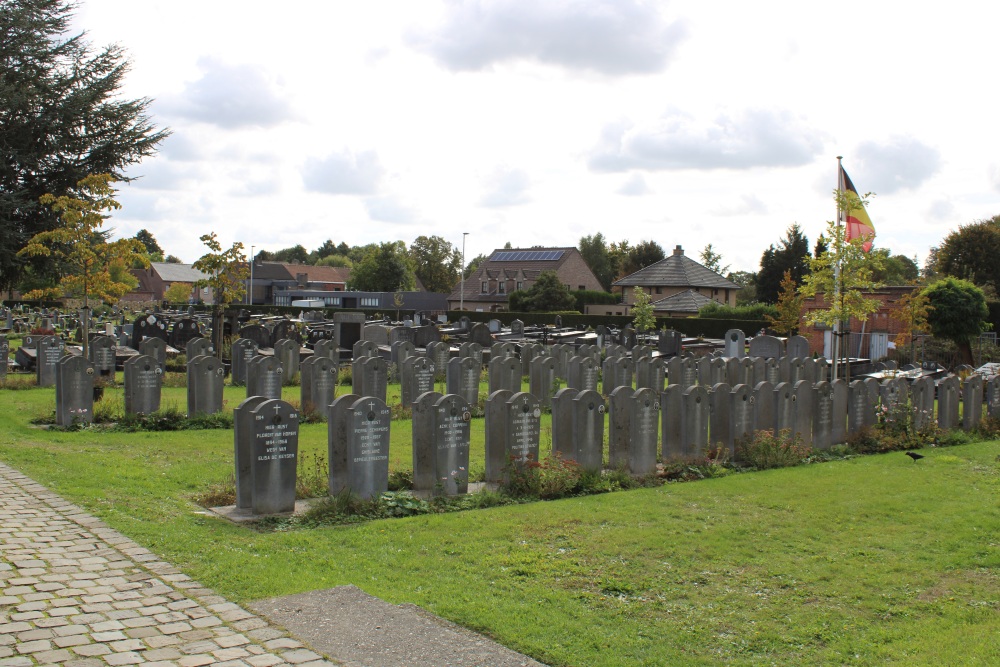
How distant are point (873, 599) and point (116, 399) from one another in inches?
550

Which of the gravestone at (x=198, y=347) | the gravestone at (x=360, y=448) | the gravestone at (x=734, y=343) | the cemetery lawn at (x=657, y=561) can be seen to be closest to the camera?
the cemetery lawn at (x=657, y=561)

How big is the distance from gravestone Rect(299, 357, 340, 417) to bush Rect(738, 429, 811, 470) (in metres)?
7.82

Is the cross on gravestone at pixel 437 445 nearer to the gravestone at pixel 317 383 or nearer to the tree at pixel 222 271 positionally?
the gravestone at pixel 317 383

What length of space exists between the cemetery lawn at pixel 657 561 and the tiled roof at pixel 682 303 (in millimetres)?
47611

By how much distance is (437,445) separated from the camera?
33.9 ft

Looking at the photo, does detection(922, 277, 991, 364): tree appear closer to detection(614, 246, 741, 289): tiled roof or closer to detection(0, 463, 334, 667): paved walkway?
detection(0, 463, 334, 667): paved walkway

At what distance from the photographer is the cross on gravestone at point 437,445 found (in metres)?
10.3

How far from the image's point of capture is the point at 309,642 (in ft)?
18.4

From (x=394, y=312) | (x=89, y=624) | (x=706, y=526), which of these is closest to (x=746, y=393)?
(x=706, y=526)

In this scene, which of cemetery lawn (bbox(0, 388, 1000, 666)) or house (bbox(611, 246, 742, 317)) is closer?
cemetery lawn (bbox(0, 388, 1000, 666))

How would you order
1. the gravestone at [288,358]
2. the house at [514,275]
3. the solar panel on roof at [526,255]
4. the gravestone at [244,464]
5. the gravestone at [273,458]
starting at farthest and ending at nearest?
the solar panel on roof at [526,255]
the house at [514,275]
the gravestone at [288,358]
the gravestone at [244,464]
the gravestone at [273,458]

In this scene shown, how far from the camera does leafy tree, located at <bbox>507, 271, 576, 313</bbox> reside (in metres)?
64.9

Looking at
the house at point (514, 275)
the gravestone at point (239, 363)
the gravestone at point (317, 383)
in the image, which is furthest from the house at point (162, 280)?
the gravestone at point (317, 383)

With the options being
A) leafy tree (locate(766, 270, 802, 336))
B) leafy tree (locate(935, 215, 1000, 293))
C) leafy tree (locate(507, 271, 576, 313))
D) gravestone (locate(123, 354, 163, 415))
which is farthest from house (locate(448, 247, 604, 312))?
gravestone (locate(123, 354, 163, 415))
